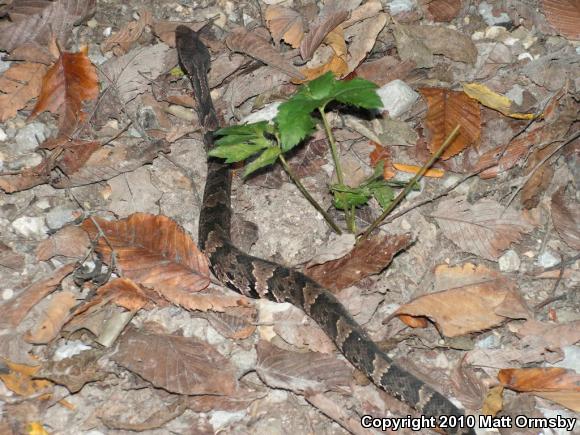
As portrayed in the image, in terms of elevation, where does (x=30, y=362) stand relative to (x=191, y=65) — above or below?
below

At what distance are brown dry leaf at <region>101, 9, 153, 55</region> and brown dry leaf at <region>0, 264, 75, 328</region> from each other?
246 cm

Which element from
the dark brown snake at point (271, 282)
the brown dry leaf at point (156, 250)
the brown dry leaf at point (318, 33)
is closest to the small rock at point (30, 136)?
the brown dry leaf at point (156, 250)

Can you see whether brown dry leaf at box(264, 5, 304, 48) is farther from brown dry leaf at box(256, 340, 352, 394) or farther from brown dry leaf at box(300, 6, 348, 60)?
brown dry leaf at box(256, 340, 352, 394)

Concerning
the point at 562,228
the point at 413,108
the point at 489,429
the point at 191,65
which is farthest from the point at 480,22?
the point at 489,429

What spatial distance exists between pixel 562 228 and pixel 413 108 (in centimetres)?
161

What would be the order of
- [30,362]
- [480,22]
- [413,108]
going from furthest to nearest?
[480,22] < [413,108] < [30,362]

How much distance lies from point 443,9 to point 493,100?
128 cm

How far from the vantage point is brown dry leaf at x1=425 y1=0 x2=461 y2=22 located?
640 cm

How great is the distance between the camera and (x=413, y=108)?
5844mm

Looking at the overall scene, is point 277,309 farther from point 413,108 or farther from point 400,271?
point 413,108

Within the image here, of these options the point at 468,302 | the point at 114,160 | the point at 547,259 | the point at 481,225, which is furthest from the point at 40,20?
the point at 547,259

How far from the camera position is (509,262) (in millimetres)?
4957

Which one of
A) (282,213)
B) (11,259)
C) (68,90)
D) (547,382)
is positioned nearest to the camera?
(547,382)

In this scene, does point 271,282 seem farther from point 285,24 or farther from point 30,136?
point 285,24
